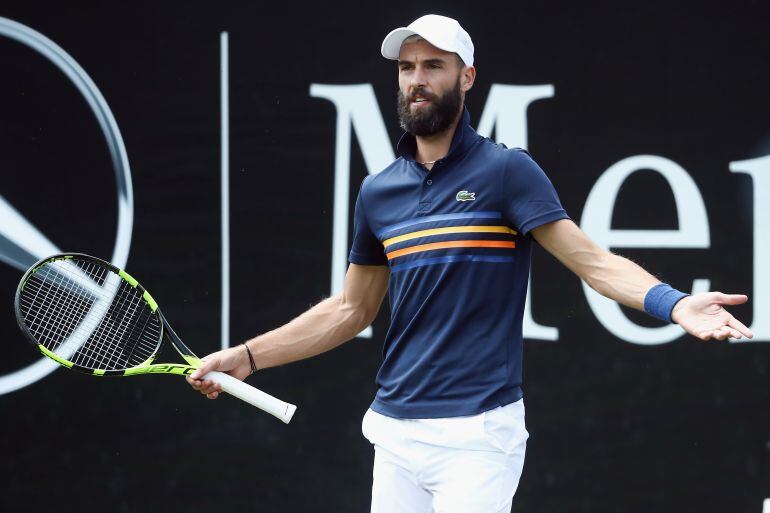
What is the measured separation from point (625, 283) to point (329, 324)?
2.83 feet

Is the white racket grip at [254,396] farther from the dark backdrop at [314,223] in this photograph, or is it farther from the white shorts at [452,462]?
the dark backdrop at [314,223]

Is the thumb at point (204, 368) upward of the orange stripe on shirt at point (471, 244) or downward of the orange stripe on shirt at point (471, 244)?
downward

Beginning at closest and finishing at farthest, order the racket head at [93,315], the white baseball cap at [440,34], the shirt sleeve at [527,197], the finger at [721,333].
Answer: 1. the finger at [721,333]
2. the shirt sleeve at [527,197]
3. the white baseball cap at [440,34]
4. the racket head at [93,315]

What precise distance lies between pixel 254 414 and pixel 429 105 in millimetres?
1868

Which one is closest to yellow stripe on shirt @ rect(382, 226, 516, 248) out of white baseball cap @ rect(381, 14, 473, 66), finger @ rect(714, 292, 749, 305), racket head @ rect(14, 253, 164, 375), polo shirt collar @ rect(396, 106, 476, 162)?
polo shirt collar @ rect(396, 106, 476, 162)

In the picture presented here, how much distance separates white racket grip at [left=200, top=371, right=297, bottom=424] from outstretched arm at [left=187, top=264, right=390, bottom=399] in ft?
0.48

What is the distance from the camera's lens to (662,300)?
2.27m

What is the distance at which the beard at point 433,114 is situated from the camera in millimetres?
2643

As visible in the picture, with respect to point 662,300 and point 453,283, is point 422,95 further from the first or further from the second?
point 662,300

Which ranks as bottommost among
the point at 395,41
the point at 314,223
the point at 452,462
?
the point at 452,462

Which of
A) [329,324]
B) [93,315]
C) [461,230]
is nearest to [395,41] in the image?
[461,230]

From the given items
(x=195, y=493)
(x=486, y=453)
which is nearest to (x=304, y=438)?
(x=195, y=493)

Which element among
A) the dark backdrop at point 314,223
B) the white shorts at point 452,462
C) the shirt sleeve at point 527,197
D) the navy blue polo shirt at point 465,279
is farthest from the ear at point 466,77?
the dark backdrop at point 314,223

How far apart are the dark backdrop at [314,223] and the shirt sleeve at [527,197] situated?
1425 mm
